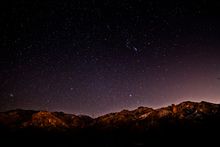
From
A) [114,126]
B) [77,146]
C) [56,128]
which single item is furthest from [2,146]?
[114,126]

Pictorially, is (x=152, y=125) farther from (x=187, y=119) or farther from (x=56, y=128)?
(x=56, y=128)

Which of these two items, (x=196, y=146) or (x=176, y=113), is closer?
(x=196, y=146)

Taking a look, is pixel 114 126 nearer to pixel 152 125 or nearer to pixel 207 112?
pixel 152 125

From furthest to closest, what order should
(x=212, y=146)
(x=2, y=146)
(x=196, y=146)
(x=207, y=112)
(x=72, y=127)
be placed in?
(x=72, y=127), (x=207, y=112), (x=2, y=146), (x=196, y=146), (x=212, y=146)

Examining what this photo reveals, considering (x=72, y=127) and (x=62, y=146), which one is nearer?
(x=62, y=146)

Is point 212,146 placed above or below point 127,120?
below

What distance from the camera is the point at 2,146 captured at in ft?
314

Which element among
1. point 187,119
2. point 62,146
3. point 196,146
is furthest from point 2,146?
point 187,119

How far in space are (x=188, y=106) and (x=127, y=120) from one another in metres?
50.8

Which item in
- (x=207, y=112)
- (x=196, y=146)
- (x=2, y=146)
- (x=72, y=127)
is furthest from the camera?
(x=72, y=127)

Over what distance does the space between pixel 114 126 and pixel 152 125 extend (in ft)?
112

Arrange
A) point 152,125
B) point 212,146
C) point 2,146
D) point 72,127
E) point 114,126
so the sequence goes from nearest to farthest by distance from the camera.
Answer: point 212,146, point 2,146, point 152,125, point 114,126, point 72,127

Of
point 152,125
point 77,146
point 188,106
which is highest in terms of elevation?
point 188,106

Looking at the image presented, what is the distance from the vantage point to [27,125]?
18388 centimetres
